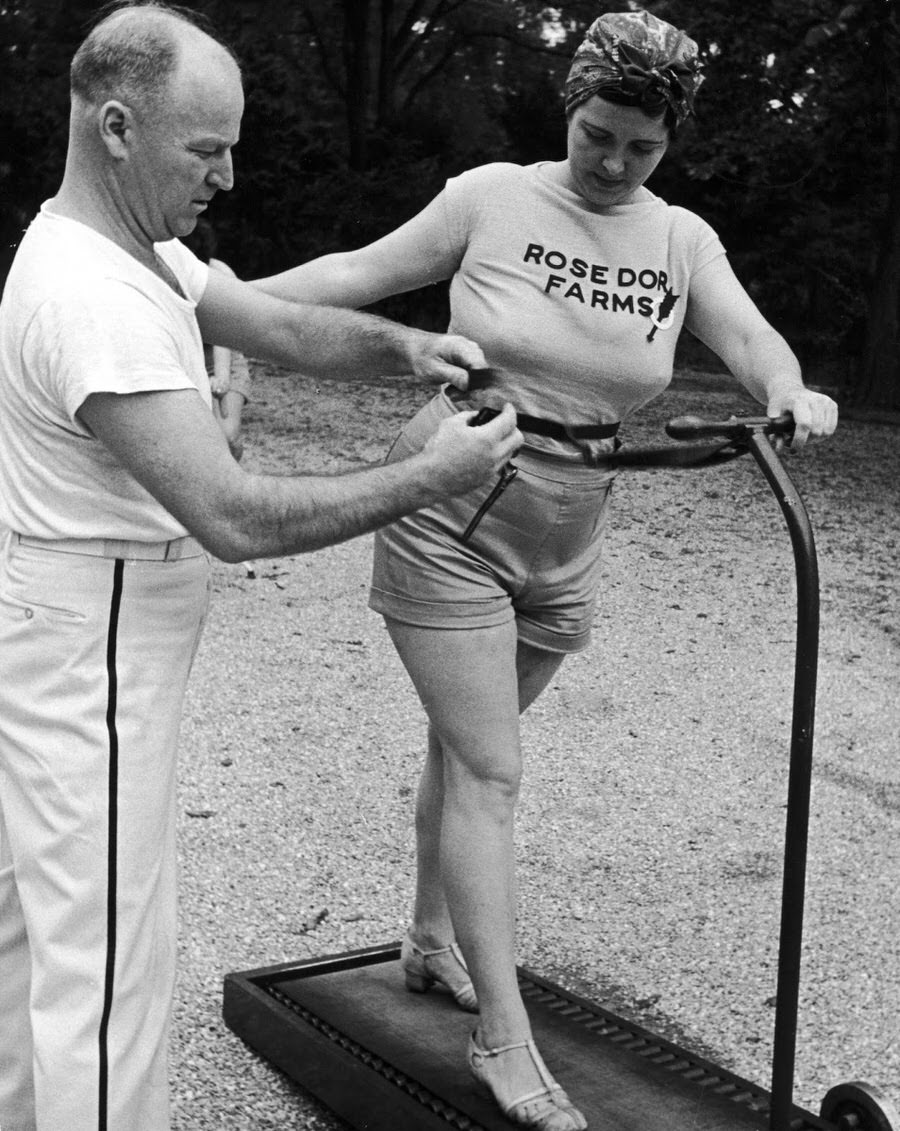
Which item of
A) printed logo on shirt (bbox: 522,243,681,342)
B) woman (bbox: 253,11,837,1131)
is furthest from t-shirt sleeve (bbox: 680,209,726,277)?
printed logo on shirt (bbox: 522,243,681,342)

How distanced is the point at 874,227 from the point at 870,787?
1293 centimetres

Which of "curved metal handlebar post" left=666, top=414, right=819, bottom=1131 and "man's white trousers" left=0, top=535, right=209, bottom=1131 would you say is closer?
"man's white trousers" left=0, top=535, right=209, bottom=1131

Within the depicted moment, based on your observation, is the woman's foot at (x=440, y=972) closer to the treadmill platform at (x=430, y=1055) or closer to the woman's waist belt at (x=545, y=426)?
the treadmill platform at (x=430, y=1055)

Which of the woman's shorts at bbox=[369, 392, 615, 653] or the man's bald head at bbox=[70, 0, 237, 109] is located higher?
the man's bald head at bbox=[70, 0, 237, 109]

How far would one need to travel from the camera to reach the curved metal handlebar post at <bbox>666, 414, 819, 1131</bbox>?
2342mm

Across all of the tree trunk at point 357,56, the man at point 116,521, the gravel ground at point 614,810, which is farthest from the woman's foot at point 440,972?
the tree trunk at point 357,56

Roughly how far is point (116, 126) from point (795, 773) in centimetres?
141

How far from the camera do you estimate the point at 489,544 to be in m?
2.70

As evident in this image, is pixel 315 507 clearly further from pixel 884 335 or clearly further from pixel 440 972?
pixel 884 335

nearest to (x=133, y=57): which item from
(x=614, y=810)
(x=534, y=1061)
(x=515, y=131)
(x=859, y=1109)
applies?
(x=534, y=1061)

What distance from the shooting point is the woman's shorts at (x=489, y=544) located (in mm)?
2674

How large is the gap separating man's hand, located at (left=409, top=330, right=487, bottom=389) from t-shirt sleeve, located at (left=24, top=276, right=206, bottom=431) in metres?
0.62

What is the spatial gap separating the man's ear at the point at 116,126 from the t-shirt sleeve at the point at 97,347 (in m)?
0.19

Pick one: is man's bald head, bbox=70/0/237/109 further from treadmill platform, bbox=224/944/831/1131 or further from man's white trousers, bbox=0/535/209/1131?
treadmill platform, bbox=224/944/831/1131
